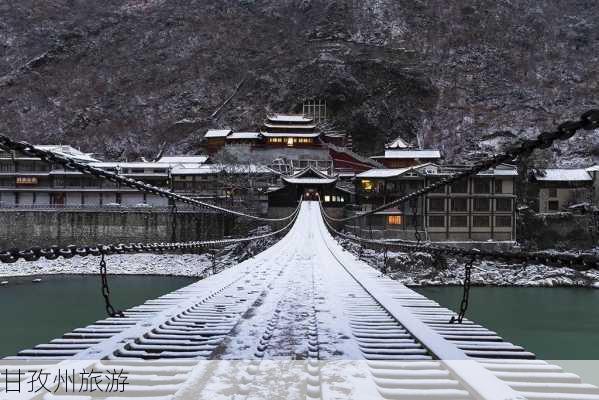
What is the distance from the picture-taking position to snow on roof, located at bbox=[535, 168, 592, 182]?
30833mm

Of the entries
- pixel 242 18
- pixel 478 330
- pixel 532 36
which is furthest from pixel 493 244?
pixel 242 18

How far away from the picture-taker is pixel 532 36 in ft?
224

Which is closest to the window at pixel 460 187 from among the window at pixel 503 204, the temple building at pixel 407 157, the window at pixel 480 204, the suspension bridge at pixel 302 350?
the window at pixel 480 204

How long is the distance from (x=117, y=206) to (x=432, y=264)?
22.8 meters

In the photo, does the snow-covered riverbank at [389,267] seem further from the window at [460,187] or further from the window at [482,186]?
the window at [482,186]

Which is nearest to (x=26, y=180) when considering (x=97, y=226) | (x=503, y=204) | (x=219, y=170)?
(x=97, y=226)

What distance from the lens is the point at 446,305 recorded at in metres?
20.0

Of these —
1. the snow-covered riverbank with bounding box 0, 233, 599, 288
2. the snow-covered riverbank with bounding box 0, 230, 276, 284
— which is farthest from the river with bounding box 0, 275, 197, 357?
the snow-covered riverbank with bounding box 0, 233, 599, 288

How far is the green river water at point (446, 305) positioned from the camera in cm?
1562

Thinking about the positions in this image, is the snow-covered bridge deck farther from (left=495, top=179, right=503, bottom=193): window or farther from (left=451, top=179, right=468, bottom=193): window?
(left=495, top=179, right=503, bottom=193): window

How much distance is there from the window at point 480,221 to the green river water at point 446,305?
441 centimetres

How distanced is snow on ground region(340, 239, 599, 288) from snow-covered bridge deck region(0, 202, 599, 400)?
66.3ft

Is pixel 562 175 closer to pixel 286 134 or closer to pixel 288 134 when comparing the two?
pixel 288 134

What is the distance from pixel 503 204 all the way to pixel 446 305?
10.7m
